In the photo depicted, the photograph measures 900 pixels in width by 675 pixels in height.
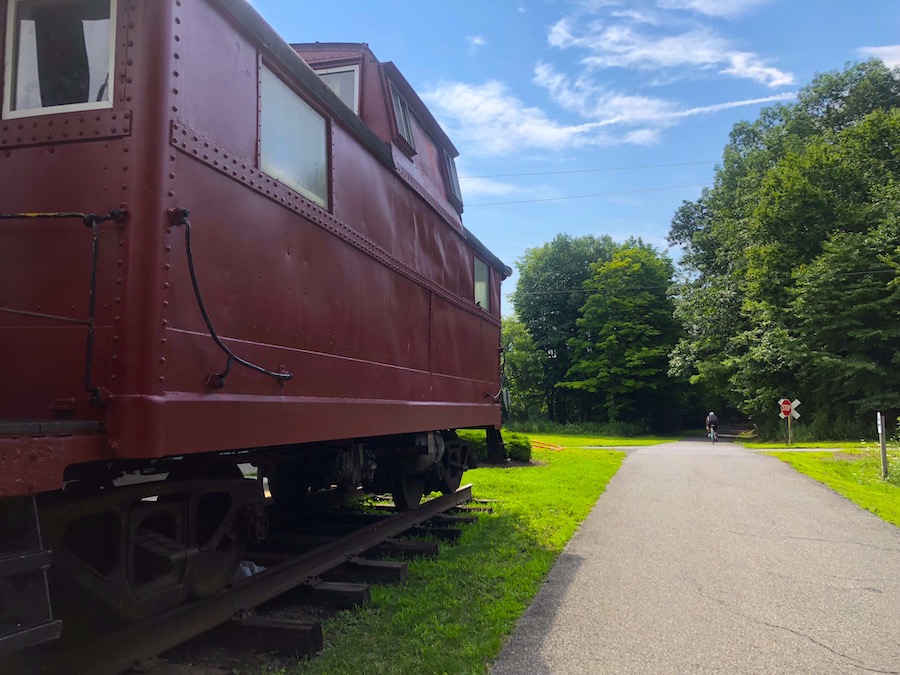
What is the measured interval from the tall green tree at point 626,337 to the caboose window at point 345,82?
4349cm

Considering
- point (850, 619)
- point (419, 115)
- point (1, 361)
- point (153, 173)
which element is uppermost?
point (419, 115)

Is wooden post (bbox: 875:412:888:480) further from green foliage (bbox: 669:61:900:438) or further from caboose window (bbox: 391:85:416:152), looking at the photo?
green foliage (bbox: 669:61:900:438)

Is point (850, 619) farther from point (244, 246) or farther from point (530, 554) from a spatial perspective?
point (244, 246)

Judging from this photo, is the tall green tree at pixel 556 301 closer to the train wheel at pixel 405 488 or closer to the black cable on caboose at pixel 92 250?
the train wheel at pixel 405 488

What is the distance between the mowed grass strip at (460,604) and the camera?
3674mm

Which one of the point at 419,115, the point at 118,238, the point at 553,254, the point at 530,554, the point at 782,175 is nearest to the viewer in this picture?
the point at 118,238

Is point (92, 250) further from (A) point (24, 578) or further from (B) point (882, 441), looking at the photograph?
(B) point (882, 441)

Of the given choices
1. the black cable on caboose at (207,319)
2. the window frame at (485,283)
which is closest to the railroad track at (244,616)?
the black cable on caboose at (207,319)

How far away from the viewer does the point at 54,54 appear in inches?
116

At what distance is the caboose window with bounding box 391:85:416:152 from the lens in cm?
584

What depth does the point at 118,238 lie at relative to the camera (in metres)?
2.69

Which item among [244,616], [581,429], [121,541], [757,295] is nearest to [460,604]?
[244,616]

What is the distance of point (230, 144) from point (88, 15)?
77 centimetres

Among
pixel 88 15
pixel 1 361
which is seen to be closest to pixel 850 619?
pixel 1 361
